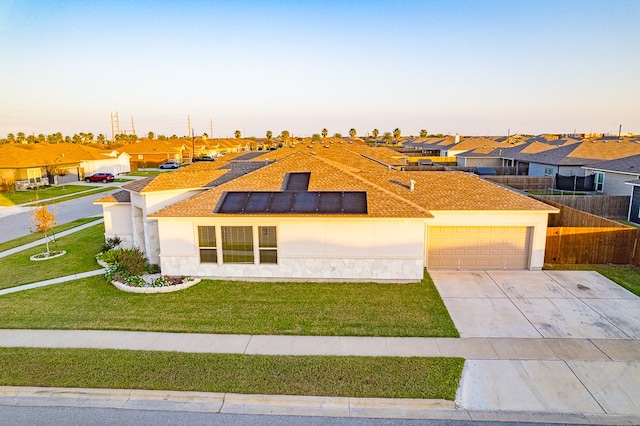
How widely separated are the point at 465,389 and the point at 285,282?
729 cm

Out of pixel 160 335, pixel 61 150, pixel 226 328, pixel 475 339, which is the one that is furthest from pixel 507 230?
pixel 61 150

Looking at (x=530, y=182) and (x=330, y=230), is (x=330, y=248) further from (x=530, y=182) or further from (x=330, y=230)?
(x=530, y=182)

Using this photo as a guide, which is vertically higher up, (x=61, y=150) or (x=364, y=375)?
(x=61, y=150)

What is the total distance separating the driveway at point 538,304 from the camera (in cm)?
1052

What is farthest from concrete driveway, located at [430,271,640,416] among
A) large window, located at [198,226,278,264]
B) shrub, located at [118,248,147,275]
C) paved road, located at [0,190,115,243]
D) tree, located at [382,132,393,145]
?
tree, located at [382,132,393,145]

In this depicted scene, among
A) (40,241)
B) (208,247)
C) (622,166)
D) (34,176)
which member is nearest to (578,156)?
(622,166)

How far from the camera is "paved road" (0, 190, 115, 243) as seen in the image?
2370 cm

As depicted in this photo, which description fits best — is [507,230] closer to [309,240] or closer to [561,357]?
[561,357]

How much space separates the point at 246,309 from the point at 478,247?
30.5 ft

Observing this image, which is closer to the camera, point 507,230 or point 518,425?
point 518,425

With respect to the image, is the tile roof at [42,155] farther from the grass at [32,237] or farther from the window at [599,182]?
the window at [599,182]

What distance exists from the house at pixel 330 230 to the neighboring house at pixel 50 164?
3380 centimetres

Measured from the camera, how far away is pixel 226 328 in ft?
34.9

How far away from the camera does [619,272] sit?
48.8 feet
